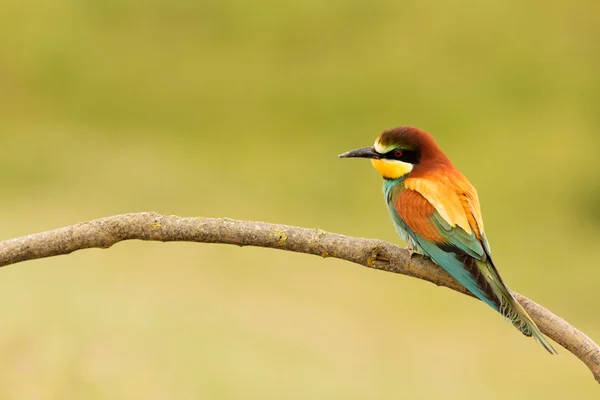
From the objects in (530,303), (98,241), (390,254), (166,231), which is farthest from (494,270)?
(98,241)

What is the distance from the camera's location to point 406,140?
4.50ft

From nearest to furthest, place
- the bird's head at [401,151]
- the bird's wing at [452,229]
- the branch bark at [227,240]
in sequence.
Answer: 1. the branch bark at [227,240]
2. the bird's wing at [452,229]
3. the bird's head at [401,151]

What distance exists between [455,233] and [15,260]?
0.87m

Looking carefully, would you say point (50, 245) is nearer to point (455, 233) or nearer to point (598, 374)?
point (455, 233)

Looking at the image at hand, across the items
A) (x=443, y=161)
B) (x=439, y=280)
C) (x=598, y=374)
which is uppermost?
(x=443, y=161)

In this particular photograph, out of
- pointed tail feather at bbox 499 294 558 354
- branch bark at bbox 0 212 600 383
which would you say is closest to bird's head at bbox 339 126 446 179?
branch bark at bbox 0 212 600 383

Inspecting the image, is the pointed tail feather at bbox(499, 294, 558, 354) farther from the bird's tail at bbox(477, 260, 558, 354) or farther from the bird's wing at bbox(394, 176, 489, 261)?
the bird's wing at bbox(394, 176, 489, 261)

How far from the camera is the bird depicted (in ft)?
3.91

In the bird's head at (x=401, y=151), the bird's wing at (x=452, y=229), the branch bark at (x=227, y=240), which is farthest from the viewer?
the bird's head at (x=401, y=151)

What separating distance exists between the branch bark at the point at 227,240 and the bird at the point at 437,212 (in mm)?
63

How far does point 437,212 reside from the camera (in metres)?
1.31

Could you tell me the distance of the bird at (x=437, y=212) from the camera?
1.19 m

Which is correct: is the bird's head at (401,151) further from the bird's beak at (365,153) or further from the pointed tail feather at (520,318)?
the pointed tail feather at (520,318)

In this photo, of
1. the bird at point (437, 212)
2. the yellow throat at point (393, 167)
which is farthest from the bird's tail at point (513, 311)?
the yellow throat at point (393, 167)
